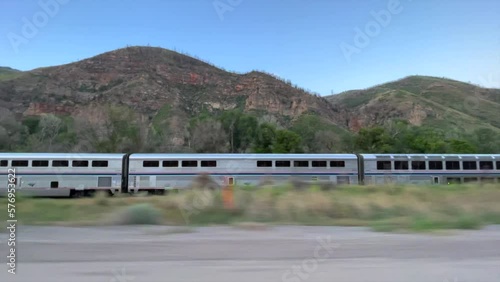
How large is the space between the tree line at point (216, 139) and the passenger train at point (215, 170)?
52.8ft

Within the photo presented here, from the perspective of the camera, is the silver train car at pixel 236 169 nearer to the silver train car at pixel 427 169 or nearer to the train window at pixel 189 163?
the train window at pixel 189 163

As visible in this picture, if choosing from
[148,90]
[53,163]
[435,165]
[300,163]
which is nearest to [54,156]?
[53,163]

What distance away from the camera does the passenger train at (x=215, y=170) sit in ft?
93.8

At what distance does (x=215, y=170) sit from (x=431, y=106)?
91.7m

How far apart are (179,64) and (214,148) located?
234 feet

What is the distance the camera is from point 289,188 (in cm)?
1714

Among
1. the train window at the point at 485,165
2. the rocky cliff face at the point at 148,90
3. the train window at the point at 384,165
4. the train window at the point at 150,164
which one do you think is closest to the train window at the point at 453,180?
the train window at the point at 485,165

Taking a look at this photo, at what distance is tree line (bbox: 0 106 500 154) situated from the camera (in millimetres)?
46062

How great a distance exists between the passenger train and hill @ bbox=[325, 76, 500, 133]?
46847mm

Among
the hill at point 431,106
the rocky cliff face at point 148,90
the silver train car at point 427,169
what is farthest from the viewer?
the hill at point 431,106

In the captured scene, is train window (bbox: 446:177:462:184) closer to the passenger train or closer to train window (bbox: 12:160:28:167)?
the passenger train

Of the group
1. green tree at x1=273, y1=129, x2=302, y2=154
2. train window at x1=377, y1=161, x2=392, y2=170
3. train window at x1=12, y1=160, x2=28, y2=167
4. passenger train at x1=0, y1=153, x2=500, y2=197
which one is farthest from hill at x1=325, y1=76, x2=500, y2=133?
train window at x1=12, y1=160, x2=28, y2=167

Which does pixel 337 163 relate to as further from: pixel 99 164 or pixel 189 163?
pixel 99 164

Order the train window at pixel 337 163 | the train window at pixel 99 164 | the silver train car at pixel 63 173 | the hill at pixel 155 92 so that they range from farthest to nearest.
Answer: the hill at pixel 155 92 → the train window at pixel 337 163 → the train window at pixel 99 164 → the silver train car at pixel 63 173
